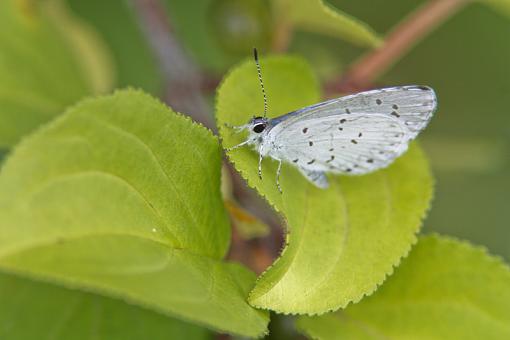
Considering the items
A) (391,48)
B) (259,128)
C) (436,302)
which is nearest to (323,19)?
(391,48)

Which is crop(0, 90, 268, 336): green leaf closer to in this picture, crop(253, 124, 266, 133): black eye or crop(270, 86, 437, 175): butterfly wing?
crop(253, 124, 266, 133): black eye

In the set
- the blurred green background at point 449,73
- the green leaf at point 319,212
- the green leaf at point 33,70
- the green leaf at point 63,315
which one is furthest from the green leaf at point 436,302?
the blurred green background at point 449,73

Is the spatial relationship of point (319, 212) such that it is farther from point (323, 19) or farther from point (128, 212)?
point (323, 19)

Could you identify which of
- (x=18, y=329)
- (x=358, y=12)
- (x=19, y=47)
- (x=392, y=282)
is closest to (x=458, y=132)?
(x=358, y=12)

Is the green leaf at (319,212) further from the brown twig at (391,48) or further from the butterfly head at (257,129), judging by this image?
the brown twig at (391,48)

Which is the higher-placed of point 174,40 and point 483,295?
point 174,40

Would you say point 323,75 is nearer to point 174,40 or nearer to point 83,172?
point 174,40
